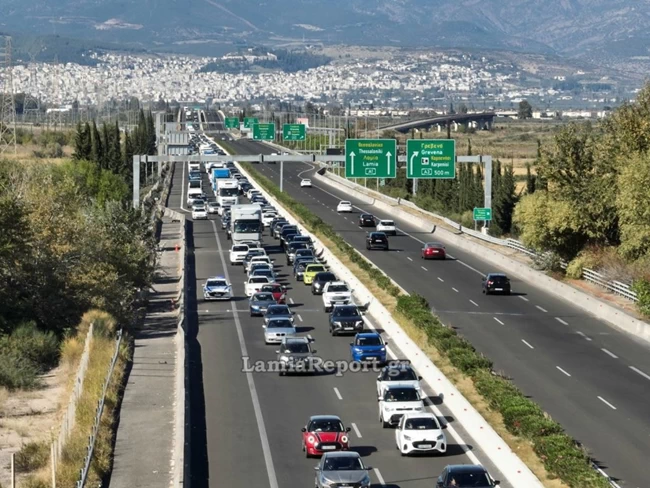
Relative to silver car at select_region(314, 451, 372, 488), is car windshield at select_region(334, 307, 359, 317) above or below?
below

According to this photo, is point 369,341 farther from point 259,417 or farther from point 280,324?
point 259,417

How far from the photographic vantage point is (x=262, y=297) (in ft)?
163

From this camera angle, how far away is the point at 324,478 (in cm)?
2392

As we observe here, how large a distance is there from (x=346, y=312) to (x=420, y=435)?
1752 centimetres

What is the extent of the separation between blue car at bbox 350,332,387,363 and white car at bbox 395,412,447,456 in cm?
1021

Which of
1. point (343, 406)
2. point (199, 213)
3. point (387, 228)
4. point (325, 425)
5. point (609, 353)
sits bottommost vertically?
point (199, 213)

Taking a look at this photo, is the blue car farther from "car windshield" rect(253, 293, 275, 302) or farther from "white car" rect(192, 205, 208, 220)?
"white car" rect(192, 205, 208, 220)

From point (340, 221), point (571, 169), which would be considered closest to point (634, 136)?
point (571, 169)

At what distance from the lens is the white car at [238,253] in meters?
65.8

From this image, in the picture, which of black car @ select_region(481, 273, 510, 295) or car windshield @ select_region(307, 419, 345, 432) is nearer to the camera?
car windshield @ select_region(307, 419, 345, 432)

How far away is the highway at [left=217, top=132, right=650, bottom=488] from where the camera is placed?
1159 inches

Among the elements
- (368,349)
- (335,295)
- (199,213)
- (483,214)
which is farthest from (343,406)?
(199,213)

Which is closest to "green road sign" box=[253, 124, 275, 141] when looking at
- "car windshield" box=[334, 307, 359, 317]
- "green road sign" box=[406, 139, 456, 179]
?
"green road sign" box=[406, 139, 456, 179]

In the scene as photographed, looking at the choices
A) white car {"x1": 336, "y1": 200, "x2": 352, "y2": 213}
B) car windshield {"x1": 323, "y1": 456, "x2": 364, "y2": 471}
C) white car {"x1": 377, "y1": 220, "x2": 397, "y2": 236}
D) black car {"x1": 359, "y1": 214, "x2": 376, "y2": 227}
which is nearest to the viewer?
car windshield {"x1": 323, "y1": 456, "x2": 364, "y2": 471}
